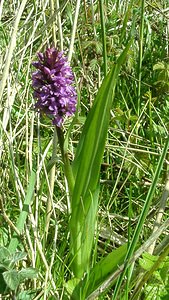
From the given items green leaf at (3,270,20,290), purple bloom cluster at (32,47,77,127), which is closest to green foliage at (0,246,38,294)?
green leaf at (3,270,20,290)

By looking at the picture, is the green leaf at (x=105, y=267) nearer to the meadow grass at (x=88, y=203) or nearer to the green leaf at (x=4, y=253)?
the meadow grass at (x=88, y=203)

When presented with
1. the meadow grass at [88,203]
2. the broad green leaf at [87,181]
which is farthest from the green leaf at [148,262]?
the broad green leaf at [87,181]

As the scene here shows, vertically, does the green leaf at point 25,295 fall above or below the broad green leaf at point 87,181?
below

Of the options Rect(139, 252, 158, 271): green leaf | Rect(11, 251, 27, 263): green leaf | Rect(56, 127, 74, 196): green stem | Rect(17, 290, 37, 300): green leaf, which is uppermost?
Rect(56, 127, 74, 196): green stem

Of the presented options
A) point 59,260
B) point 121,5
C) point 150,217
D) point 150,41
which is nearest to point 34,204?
point 59,260

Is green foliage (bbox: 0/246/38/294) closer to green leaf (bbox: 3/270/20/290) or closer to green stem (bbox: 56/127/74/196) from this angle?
green leaf (bbox: 3/270/20/290)

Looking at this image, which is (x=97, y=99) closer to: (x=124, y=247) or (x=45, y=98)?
(x=45, y=98)
